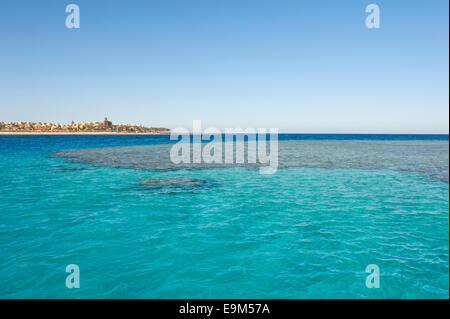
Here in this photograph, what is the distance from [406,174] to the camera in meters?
31.8

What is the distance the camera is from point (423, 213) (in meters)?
16.3

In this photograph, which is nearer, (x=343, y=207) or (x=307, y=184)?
(x=343, y=207)

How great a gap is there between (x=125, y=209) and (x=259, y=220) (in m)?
9.36

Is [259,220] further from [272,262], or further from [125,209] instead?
[125,209]

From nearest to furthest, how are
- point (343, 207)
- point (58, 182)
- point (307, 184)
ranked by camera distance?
point (343, 207) → point (307, 184) → point (58, 182)

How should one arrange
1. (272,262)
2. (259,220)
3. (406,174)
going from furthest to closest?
(406,174) → (259,220) → (272,262)

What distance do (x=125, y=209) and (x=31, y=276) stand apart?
845 cm
